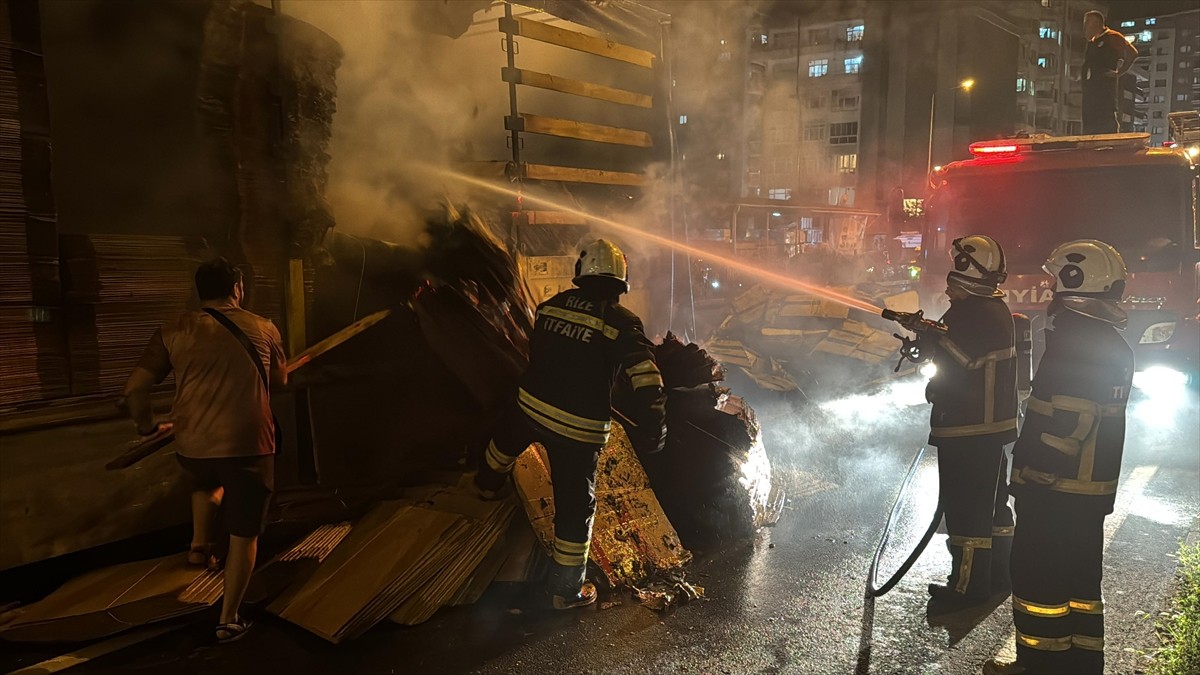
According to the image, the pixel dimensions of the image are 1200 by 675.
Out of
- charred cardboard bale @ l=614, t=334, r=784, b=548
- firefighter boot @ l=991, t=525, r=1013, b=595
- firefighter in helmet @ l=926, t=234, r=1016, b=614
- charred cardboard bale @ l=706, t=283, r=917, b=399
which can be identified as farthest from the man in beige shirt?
charred cardboard bale @ l=706, t=283, r=917, b=399

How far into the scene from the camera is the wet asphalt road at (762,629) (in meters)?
3.31

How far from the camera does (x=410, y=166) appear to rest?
20.2ft

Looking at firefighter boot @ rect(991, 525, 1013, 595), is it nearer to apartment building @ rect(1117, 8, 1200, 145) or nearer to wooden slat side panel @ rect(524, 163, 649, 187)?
wooden slat side panel @ rect(524, 163, 649, 187)

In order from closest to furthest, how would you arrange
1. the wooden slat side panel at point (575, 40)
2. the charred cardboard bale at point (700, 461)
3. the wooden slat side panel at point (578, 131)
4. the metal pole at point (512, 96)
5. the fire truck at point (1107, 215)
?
the charred cardboard bale at point (700, 461), the metal pole at point (512, 96), the wooden slat side panel at point (575, 40), the wooden slat side panel at point (578, 131), the fire truck at point (1107, 215)

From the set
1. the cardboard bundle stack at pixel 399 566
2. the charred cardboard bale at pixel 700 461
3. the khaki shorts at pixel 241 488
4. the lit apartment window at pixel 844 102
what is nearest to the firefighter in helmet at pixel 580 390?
the cardboard bundle stack at pixel 399 566

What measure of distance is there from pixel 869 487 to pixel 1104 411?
10.4ft

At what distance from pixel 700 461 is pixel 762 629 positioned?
1.25 meters

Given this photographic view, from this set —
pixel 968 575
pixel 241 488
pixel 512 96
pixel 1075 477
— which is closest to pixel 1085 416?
pixel 1075 477

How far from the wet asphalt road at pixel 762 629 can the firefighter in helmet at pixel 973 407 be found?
9.9 inches

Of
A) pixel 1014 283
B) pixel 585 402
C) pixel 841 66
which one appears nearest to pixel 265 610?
pixel 585 402

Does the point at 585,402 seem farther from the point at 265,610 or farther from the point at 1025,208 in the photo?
the point at 1025,208

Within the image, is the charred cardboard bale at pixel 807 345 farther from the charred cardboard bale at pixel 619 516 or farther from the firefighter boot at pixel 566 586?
the firefighter boot at pixel 566 586

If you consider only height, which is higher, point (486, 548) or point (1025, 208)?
point (1025, 208)

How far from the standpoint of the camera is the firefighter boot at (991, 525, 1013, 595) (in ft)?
13.5
